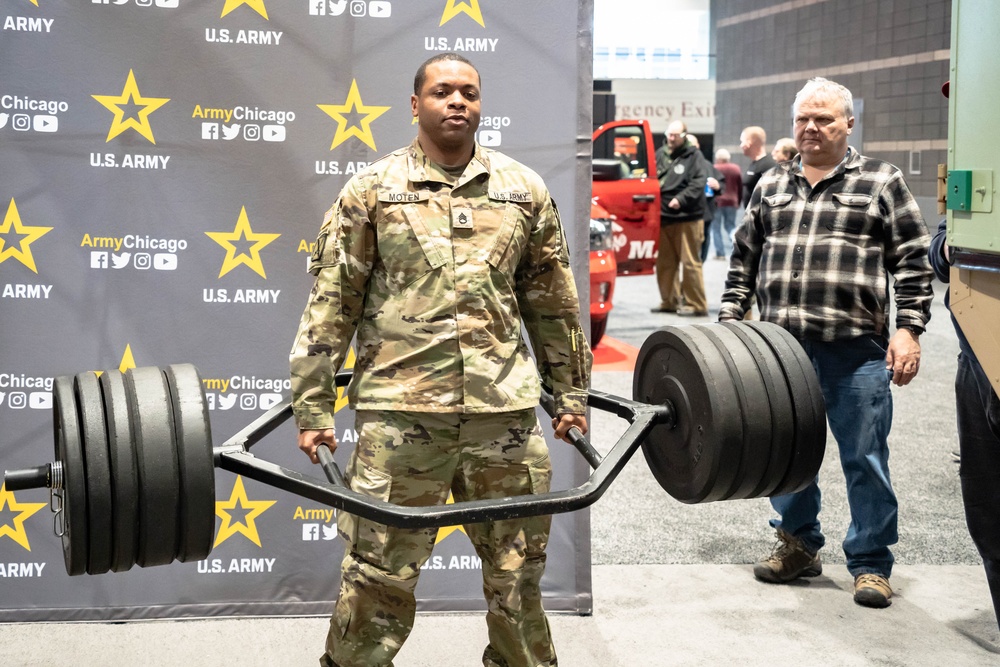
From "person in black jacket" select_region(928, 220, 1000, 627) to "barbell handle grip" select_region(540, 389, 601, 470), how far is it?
46.7 inches

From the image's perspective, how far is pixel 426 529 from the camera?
2.78 meters

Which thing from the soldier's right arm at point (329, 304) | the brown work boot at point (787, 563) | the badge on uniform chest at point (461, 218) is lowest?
the brown work boot at point (787, 563)

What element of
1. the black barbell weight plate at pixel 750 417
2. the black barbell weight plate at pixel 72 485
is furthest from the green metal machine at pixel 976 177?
the black barbell weight plate at pixel 72 485

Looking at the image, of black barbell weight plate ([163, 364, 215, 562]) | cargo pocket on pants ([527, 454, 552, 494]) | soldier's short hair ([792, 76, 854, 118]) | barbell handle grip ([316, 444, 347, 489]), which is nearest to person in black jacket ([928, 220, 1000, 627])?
soldier's short hair ([792, 76, 854, 118])

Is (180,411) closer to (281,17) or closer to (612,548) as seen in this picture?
(281,17)

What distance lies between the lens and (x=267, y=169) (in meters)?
3.69

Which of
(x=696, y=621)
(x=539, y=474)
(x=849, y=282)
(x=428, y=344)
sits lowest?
(x=696, y=621)

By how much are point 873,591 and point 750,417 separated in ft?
5.22

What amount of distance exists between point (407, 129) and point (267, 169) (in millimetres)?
482

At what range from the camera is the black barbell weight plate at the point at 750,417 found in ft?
8.93

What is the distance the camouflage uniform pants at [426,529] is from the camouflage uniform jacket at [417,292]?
0.08 metres

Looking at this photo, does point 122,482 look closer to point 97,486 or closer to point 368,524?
point 97,486

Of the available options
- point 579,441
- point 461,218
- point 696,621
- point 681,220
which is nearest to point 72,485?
point 461,218

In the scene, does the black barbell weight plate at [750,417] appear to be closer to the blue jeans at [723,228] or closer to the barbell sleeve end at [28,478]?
the barbell sleeve end at [28,478]
